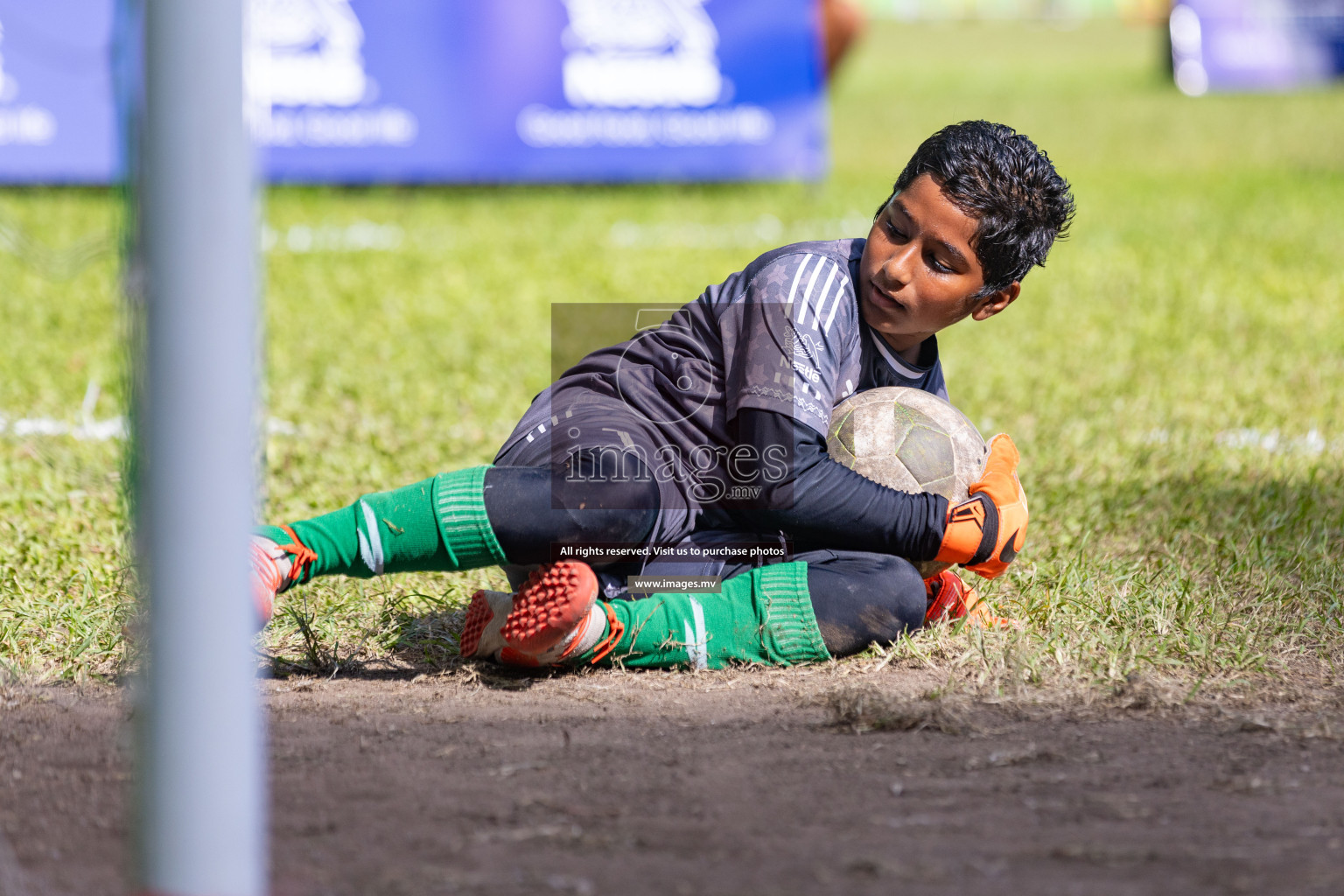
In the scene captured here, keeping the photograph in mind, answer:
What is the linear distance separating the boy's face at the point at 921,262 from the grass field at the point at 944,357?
687mm

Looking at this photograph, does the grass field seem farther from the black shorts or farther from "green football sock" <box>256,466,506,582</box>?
the black shorts

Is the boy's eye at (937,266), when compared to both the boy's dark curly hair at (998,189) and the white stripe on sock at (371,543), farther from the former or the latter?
Result: the white stripe on sock at (371,543)

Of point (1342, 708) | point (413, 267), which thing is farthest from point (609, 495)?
point (413, 267)

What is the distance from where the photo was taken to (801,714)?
8.53ft

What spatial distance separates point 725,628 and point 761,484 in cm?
31

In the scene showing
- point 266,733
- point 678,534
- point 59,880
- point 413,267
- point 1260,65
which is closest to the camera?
point 59,880

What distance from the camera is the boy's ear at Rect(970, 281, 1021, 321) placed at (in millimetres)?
3012

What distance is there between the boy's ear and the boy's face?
18 mm

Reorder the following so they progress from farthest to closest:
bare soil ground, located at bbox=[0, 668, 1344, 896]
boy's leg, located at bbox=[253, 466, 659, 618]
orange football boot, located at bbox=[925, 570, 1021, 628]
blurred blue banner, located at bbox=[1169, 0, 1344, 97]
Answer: blurred blue banner, located at bbox=[1169, 0, 1344, 97]
orange football boot, located at bbox=[925, 570, 1021, 628]
boy's leg, located at bbox=[253, 466, 659, 618]
bare soil ground, located at bbox=[0, 668, 1344, 896]

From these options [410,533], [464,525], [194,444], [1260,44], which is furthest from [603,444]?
[1260,44]

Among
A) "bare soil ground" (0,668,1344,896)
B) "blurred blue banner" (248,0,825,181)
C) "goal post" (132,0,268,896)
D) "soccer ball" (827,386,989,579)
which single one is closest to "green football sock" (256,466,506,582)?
"bare soil ground" (0,668,1344,896)

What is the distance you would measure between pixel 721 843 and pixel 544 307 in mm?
5503

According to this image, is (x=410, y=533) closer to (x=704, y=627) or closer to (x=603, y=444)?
(x=603, y=444)

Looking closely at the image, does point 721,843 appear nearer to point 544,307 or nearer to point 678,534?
point 678,534
